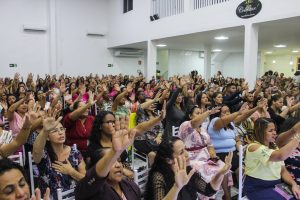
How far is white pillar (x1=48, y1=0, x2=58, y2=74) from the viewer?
12.8 metres

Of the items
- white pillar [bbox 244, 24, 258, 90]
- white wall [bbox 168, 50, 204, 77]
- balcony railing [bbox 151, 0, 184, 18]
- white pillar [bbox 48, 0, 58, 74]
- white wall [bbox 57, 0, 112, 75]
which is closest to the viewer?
white pillar [bbox 244, 24, 258, 90]

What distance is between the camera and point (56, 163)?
2312 millimetres

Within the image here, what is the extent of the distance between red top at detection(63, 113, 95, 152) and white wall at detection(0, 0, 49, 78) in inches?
391

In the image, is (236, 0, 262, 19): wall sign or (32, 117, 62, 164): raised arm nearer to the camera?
(32, 117, 62, 164): raised arm

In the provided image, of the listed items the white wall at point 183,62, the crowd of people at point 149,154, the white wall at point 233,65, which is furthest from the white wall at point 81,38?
the crowd of people at point 149,154

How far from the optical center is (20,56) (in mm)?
12414

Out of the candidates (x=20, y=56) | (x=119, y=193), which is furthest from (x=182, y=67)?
(x=119, y=193)

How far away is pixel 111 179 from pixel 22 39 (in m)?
12.2

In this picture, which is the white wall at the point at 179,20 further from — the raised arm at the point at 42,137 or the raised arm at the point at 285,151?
the raised arm at the point at 42,137

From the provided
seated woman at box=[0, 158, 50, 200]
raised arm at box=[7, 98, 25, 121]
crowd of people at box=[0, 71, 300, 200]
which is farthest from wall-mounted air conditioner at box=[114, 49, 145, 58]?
seated woman at box=[0, 158, 50, 200]

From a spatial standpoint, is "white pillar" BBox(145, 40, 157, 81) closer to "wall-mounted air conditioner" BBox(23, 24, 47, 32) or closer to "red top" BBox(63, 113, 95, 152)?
"wall-mounted air conditioner" BBox(23, 24, 47, 32)

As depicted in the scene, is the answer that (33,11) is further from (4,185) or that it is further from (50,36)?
(4,185)

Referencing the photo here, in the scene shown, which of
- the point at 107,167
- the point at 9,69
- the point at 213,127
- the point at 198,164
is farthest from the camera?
the point at 9,69

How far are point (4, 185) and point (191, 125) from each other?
2.20 m
